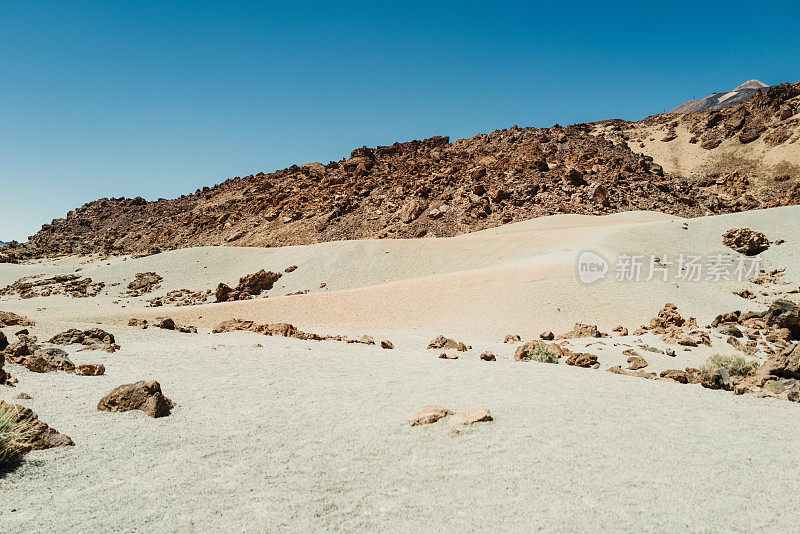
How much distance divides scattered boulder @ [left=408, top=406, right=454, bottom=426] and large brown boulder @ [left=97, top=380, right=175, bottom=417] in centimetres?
262

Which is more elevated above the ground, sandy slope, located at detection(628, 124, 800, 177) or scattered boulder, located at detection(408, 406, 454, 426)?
sandy slope, located at detection(628, 124, 800, 177)

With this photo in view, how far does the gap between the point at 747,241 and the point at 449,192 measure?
878 inches

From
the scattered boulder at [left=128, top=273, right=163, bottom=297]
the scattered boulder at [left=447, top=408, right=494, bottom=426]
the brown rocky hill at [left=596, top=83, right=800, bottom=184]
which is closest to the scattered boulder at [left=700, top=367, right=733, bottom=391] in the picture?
the scattered boulder at [left=447, top=408, right=494, bottom=426]

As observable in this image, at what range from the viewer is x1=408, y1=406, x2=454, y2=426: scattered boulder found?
446 centimetres

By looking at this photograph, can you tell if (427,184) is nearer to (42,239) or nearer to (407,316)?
(407,316)

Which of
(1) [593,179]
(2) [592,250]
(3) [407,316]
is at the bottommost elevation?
(3) [407,316]

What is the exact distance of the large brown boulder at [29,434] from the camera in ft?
10.9

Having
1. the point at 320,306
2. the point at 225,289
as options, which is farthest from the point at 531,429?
the point at 225,289

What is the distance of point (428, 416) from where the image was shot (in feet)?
14.8

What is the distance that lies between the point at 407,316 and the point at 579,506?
36.0 feet

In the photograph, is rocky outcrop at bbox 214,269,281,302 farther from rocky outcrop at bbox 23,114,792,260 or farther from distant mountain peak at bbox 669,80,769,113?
distant mountain peak at bbox 669,80,769,113

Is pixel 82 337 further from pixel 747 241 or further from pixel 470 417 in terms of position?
pixel 747 241

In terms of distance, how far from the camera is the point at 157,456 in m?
3.61

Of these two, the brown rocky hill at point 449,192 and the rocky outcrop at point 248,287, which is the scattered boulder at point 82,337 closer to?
the rocky outcrop at point 248,287
